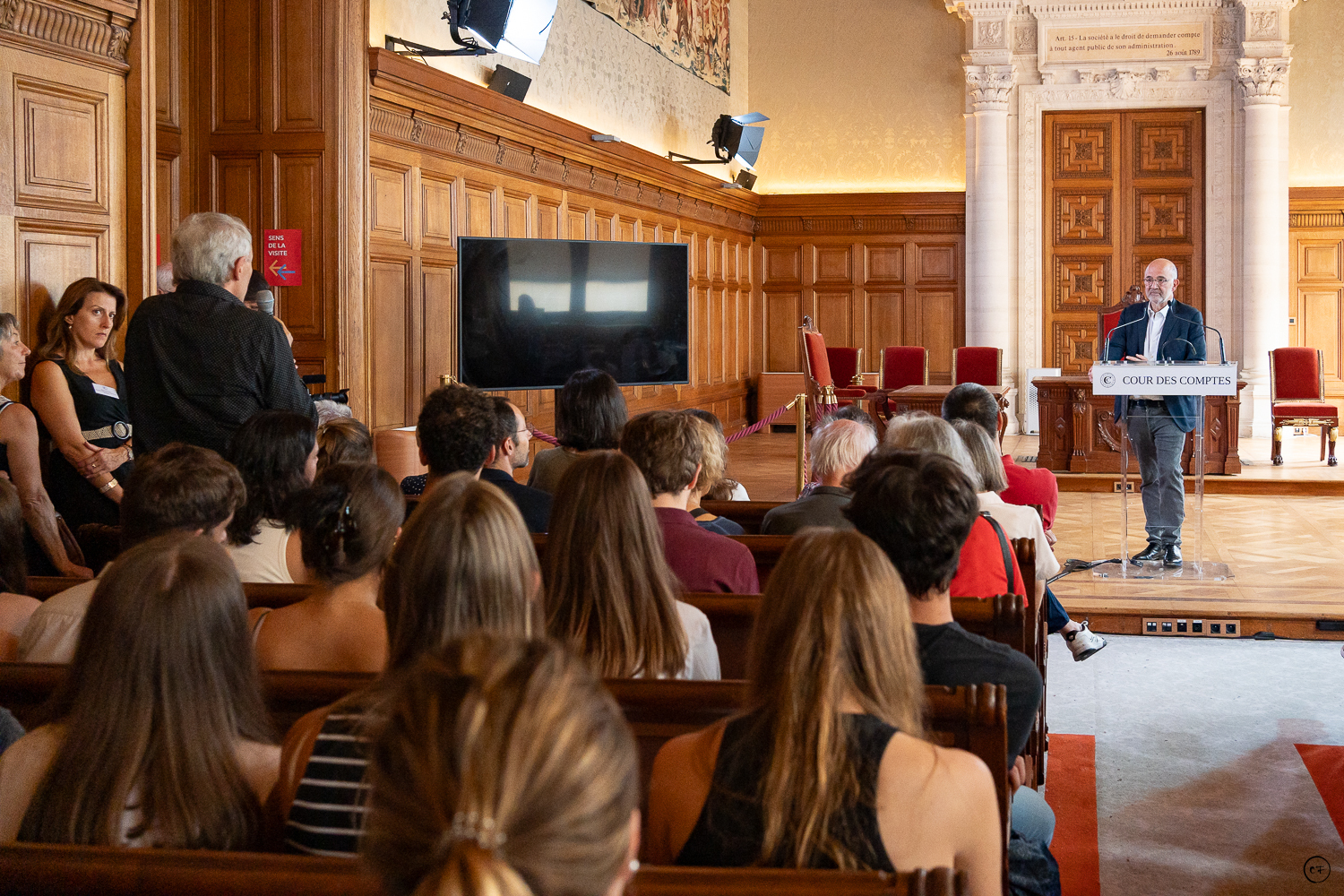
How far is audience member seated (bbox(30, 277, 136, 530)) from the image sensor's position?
438 centimetres

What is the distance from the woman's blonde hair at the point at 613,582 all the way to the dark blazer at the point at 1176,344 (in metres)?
4.80

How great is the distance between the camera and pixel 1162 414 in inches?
255

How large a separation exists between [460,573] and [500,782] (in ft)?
3.17

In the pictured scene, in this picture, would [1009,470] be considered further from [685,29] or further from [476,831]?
[685,29]

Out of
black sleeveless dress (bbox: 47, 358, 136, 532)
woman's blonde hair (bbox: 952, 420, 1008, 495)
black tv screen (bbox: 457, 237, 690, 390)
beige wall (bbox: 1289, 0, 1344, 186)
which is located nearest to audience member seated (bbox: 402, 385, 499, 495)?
black sleeveless dress (bbox: 47, 358, 136, 532)

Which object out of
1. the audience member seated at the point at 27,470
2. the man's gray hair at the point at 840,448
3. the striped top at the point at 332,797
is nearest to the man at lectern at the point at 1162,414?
the man's gray hair at the point at 840,448

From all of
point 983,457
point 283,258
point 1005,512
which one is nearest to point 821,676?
point 1005,512

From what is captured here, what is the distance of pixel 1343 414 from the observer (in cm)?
1347

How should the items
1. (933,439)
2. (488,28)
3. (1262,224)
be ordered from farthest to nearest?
(1262,224)
(488,28)
(933,439)

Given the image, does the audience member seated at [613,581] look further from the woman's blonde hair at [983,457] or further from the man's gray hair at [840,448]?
the woman's blonde hair at [983,457]

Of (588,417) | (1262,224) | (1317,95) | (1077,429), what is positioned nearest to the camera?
(588,417)

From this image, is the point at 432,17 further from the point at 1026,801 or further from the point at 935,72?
the point at 935,72

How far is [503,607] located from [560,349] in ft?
22.3

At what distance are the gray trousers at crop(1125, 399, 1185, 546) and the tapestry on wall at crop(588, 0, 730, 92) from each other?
19.1 ft
